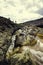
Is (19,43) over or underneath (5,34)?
underneath

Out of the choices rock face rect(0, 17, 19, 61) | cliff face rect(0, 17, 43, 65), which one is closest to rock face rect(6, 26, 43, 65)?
cliff face rect(0, 17, 43, 65)

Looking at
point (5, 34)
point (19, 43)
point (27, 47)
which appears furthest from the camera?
point (5, 34)

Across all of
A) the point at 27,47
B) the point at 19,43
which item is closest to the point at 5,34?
the point at 19,43

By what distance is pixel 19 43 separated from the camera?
7133mm

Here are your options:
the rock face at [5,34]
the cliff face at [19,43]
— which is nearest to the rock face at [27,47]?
the cliff face at [19,43]

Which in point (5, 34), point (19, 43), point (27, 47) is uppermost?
point (5, 34)

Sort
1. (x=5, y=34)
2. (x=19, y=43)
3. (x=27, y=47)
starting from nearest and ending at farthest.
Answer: (x=27, y=47), (x=19, y=43), (x=5, y=34)

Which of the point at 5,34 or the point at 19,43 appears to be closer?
the point at 19,43

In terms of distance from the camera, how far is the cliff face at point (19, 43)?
21.4ft

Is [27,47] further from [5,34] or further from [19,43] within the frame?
[5,34]

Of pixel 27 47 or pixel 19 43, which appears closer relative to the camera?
pixel 27 47

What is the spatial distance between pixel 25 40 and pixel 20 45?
0.77 ft

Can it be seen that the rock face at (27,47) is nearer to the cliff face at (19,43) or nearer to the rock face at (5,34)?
the cliff face at (19,43)

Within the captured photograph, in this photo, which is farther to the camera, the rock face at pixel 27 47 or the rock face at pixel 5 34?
the rock face at pixel 5 34
